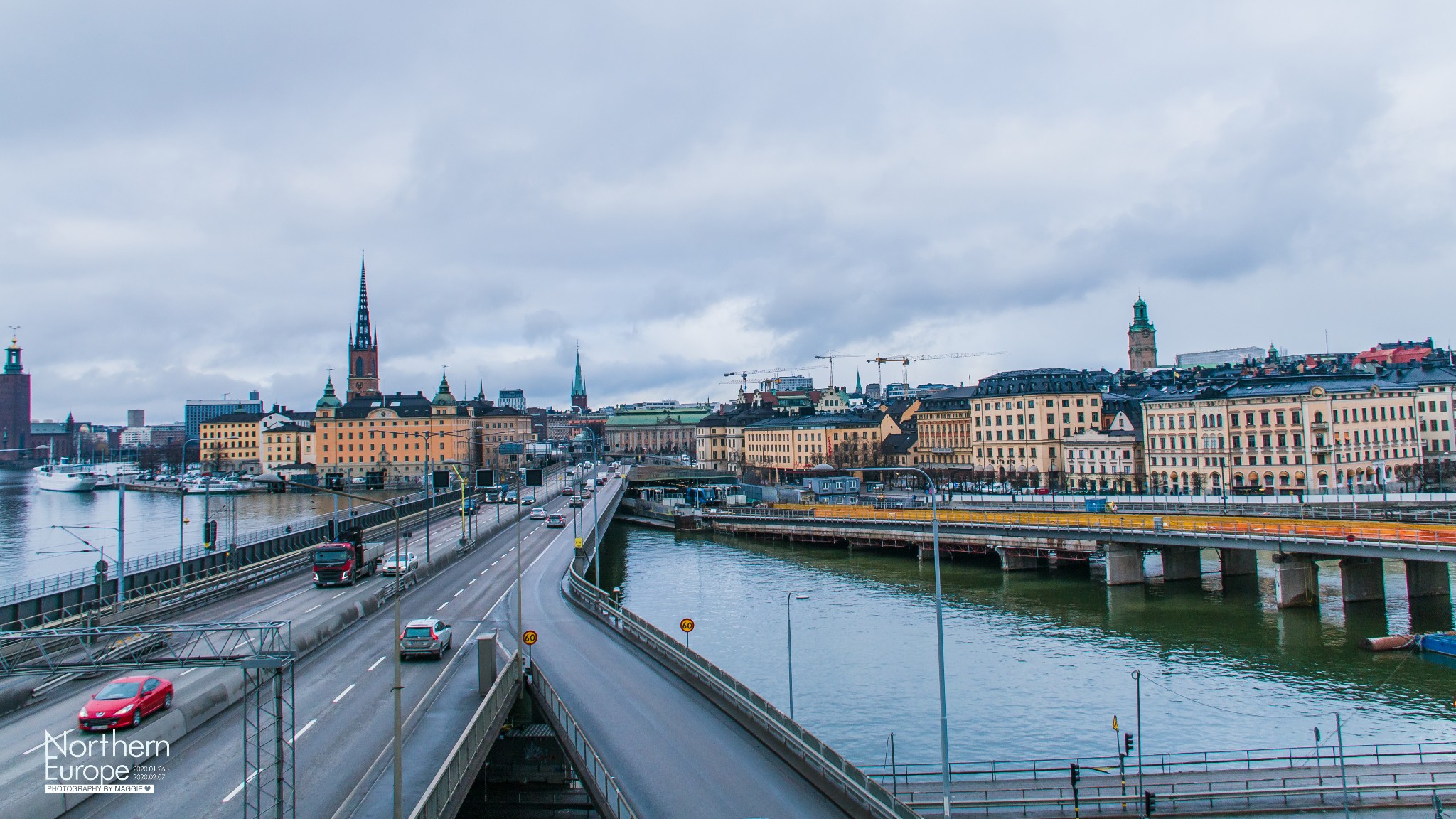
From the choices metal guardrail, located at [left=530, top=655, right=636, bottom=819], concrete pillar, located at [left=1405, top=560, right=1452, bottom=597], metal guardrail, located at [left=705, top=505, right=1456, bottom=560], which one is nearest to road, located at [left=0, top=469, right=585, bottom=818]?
metal guardrail, located at [left=530, top=655, right=636, bottom=819]

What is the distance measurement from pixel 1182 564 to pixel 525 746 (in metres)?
55.2

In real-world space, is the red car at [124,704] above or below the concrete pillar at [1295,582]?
above

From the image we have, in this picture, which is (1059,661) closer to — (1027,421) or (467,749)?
(467,749)

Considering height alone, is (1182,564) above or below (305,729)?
below

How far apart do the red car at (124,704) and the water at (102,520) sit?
32043 millimetres

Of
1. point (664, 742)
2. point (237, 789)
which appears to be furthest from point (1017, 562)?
point (237, 789)

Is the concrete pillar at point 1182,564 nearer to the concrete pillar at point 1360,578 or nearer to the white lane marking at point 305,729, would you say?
the concrete pillar at point 1360,578

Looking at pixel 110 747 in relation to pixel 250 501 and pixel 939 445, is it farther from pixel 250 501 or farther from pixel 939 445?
pixel 250 501

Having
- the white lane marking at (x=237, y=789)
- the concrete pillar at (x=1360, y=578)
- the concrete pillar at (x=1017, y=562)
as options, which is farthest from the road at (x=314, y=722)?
the concrete pillar at (x=1360, y=578)

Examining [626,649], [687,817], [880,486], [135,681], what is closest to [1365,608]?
[626,649]

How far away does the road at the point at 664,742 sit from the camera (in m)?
20.6

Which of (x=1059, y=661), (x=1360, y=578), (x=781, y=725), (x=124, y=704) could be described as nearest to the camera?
(x=124, y=704)

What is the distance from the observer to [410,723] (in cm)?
2522

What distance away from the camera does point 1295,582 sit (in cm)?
5609
